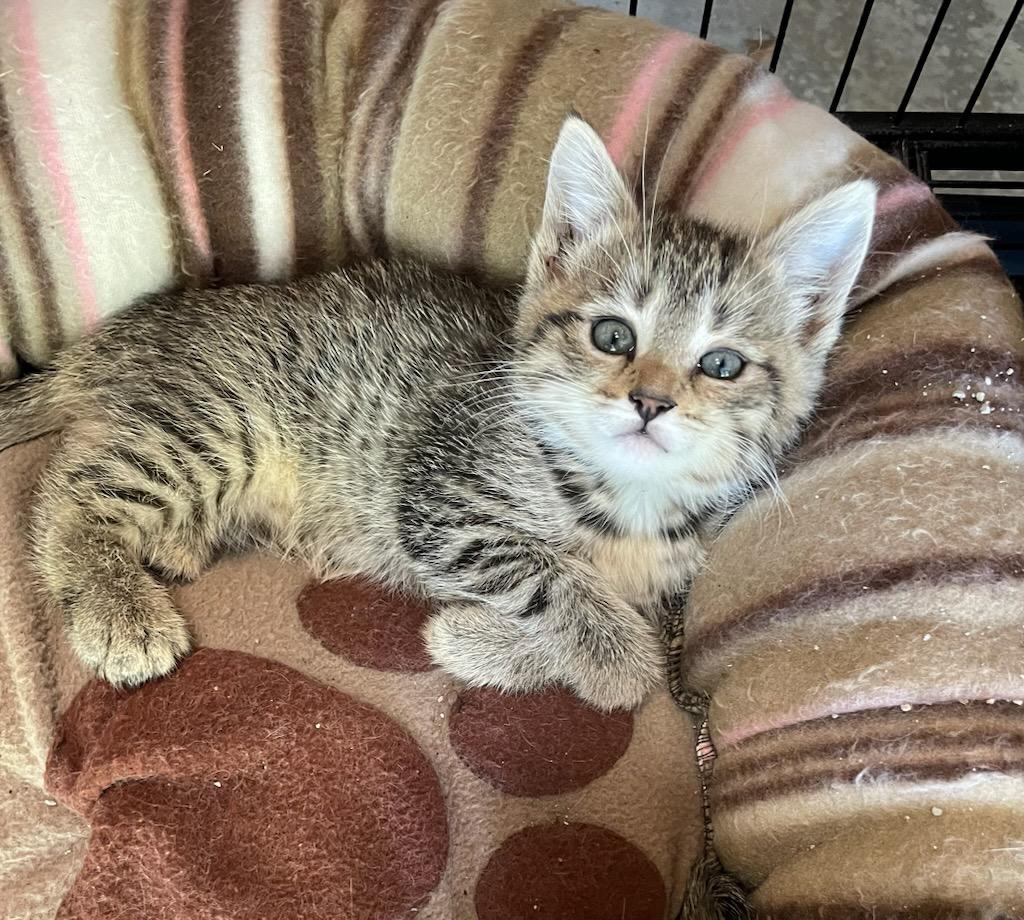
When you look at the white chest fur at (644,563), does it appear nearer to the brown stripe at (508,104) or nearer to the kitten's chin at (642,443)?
the kitten's chin at (642,443)

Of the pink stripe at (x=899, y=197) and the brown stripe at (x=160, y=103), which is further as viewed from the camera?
the brown stripe at (x=160, y=103)

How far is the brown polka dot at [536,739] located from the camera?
4.06ft

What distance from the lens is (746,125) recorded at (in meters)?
1.32

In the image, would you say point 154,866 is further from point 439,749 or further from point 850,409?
point 850,409

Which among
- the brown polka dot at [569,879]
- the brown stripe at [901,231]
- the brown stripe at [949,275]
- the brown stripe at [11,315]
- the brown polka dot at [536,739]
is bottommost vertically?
the brown polka dot at [569,879]

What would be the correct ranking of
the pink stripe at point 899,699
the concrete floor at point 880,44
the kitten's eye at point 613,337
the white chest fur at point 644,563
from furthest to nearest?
1. the concrete floor at point 880,44
2. the white chest fur at point 644,563
3. the kitten's eye at point 613,337
4. the pink stripe at point 899,699

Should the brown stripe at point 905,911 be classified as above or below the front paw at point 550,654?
above

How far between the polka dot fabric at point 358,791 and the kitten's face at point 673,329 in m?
0.37

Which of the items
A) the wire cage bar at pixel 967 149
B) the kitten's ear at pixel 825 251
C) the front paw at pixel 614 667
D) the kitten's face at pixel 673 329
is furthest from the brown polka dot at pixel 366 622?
the wire cage bar at pixel 967 149

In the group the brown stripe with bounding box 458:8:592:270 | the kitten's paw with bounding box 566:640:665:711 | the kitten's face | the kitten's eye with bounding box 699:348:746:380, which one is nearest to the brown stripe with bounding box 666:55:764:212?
the kitten's face

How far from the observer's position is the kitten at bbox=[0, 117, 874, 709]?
1.17 m

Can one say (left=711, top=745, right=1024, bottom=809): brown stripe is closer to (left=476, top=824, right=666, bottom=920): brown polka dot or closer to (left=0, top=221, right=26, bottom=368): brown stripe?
(left=476, top=824, right=666, bottom=920): brown polka dot

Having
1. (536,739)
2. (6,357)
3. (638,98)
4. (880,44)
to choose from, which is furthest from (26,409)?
(880,44)

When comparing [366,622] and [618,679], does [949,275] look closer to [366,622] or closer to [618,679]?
[618,679]
